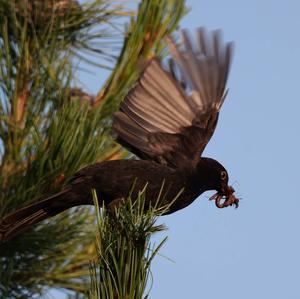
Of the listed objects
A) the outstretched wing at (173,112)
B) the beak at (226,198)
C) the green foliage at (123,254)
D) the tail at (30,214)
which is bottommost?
the green foliage at (123,254)

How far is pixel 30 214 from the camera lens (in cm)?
310

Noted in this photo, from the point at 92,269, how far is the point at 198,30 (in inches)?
51.0

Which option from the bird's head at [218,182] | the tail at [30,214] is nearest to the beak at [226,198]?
the bird's head at [218,182]

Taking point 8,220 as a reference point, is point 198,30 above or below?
above

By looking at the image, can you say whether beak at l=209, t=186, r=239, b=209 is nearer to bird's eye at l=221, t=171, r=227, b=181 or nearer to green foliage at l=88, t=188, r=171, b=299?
bird's eye at l=221, t=171, r=227, b=181

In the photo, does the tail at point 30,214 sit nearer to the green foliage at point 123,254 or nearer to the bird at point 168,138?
the bird at point 168,138

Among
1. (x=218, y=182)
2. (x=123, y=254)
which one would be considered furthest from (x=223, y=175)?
(x=123, y=254)

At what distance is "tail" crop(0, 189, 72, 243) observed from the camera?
302 cm

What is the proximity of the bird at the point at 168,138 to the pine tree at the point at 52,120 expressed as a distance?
0.11 m

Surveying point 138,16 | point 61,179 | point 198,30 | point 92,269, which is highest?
point 138,16

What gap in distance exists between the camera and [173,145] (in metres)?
3.58

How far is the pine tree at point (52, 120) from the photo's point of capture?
334 cm

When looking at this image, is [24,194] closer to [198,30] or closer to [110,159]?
[110,159]

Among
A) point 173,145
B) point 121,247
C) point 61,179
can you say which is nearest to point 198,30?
point 173,145
